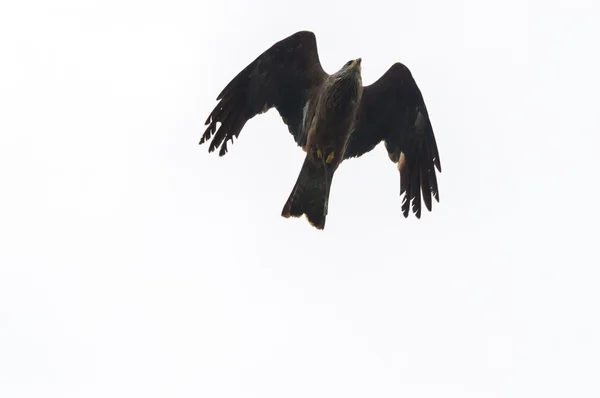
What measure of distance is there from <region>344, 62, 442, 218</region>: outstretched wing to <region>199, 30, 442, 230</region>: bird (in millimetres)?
13

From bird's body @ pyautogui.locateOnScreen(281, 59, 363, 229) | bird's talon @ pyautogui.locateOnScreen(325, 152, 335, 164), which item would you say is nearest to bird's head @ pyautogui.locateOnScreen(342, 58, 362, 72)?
bird's body @ pyautogui.locateOnScreen(281, 59, 363, 229)

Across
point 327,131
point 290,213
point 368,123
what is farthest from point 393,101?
point 290,213

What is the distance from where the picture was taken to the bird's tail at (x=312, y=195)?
36.7ft

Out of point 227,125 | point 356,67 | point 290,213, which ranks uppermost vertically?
point 356,67

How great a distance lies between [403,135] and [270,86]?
77.6 inches

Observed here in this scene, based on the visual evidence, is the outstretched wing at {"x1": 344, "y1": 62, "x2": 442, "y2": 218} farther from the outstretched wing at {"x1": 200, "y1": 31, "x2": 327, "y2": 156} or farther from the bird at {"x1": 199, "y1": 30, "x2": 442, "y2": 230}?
the outstretched wing at {"x1": 200, "y1": 31, "x2": 327, "y2": 156}

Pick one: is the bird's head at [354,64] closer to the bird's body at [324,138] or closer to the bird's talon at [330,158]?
the bird's body at [324,138]

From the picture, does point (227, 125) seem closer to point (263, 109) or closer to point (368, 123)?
point (263, 109)

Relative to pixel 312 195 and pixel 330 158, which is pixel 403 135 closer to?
pixel 330 158

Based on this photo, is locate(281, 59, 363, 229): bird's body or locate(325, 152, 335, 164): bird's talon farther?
locate(325, 152, 335, 164): bird's talon

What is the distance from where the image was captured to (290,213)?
1128 centimetres

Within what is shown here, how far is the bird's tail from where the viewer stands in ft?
36.7

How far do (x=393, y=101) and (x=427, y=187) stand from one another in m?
1.28

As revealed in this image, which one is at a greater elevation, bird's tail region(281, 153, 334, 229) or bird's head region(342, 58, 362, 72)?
bird's head region(342, 58, 362, 72)
